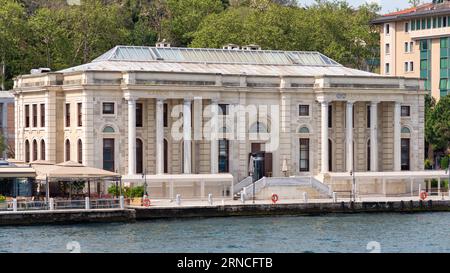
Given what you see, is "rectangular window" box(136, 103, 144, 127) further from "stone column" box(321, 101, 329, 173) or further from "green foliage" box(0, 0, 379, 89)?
"green foliage" box(0, 0, 379, 89)

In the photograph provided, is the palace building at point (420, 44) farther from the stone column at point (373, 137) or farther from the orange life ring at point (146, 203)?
the orange life ring at point (146, 203)


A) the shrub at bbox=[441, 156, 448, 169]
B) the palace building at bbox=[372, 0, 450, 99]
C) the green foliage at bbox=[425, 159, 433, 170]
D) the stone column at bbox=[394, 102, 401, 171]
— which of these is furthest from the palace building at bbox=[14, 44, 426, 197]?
the palace building at bbox=[372, 0, 450, 99]

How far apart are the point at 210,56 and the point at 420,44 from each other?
145 feet

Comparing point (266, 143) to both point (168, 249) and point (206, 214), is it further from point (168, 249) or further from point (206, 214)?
point (168, 249)

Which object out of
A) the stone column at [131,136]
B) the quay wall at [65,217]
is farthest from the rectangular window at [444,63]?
the quay wall at [65,217]

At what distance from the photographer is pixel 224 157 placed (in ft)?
328

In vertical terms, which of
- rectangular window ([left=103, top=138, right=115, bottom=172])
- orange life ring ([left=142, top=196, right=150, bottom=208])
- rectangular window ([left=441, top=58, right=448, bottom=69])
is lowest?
orange life ring ([left=142, top=196, right=150, bottom=208])

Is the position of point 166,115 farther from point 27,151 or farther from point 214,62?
point 27,151

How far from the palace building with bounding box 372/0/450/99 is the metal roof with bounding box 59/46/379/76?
3339 cm

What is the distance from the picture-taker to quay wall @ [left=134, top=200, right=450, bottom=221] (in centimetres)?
8562

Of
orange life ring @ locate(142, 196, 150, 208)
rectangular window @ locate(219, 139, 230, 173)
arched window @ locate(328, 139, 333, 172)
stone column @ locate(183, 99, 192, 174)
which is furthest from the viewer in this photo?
arched window @ locate(328, 139, 333, 172)

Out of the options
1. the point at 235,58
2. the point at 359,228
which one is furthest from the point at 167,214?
the point at 235,58

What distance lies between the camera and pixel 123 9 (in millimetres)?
164750
